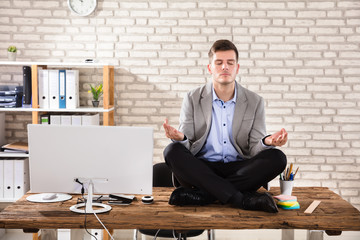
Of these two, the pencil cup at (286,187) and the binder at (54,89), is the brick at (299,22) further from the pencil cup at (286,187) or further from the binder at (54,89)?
the binder at (54,89)

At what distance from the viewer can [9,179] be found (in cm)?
369

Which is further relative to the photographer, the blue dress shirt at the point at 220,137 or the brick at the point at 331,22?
the brick at the point at 331,22

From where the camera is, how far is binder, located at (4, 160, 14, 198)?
12.1 feet

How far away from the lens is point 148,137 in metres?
2.04

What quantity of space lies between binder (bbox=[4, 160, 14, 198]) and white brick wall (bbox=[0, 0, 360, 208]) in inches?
32.1

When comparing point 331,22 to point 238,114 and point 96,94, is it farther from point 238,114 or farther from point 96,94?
point 96,94

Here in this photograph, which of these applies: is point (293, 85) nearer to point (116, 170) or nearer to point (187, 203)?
point (187, 203)

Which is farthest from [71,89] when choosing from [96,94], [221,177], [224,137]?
[221,177]

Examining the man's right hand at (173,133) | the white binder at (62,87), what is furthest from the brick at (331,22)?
the white binder at (62,87)

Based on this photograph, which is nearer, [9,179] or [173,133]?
[173,133]

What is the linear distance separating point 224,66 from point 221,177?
71cm

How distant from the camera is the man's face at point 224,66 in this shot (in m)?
2.68

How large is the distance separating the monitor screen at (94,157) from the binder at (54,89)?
166 cm

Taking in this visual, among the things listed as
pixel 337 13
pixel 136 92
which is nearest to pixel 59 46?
pixel 136 92
